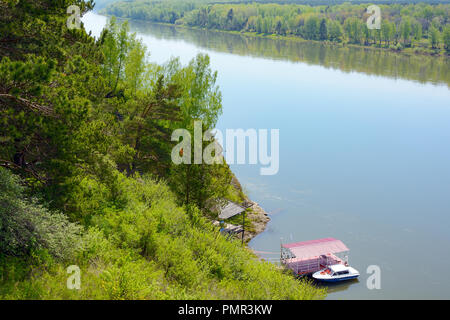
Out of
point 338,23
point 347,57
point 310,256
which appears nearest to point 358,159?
point 310,256

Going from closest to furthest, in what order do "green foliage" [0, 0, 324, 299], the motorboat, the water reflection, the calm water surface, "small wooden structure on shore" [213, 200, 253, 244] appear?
1. "green foliage" [0, 0, 324, 299]
2. the motorboat
3. "small wooden structure on shore" [213, 200, 253, 244]
4. the calm water surface
5. the water reflection

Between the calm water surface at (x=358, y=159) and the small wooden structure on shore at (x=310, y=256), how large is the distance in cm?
165

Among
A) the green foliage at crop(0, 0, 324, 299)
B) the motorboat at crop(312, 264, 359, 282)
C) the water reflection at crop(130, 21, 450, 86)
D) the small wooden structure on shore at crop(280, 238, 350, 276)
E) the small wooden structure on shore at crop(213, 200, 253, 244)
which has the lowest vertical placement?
the motorboat at crop(312, 264, 359, 282)

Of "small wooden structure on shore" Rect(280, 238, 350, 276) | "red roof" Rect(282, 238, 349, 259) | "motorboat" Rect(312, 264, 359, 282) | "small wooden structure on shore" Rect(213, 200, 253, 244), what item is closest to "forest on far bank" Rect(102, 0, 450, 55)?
"small wooden structure on shore" Rect(213, 200, 253, 244)

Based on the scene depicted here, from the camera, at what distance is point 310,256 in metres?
28.0

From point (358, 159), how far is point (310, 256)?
23.7 m

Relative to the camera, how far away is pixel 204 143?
22.9 m

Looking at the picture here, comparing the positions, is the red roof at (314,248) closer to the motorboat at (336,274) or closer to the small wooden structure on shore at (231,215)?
the motorboat at (336,274)

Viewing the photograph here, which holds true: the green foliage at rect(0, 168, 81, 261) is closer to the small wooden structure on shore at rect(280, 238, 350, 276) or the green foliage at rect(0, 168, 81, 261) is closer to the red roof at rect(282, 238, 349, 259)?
the small wooden structure on shore at rect(280, 238, 350, 276)

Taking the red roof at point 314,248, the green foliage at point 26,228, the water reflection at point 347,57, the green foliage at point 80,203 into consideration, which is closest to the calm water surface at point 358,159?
the water reflection at point 347,57

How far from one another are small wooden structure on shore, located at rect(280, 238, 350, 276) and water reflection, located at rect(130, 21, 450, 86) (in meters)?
64.3

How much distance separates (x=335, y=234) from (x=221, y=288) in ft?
66.7

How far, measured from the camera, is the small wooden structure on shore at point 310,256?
91.5 feet

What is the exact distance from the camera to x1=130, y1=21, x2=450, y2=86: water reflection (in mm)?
89844
